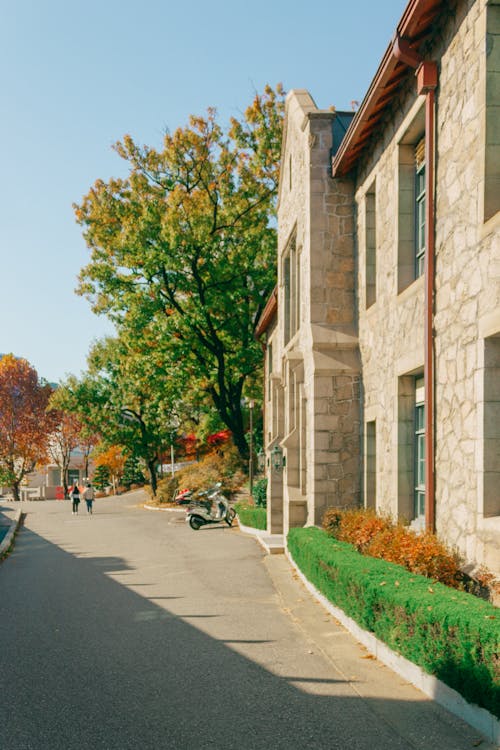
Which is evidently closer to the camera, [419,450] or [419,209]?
[419,450]

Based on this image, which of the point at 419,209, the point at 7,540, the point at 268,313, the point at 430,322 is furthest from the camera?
the point at 268,313

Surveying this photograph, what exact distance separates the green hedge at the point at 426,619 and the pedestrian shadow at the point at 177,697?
1.18 ft

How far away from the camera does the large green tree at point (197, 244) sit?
2933 cm

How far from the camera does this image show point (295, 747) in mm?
4957

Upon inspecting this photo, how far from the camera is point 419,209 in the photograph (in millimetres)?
10859

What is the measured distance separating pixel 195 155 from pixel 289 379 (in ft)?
56.9

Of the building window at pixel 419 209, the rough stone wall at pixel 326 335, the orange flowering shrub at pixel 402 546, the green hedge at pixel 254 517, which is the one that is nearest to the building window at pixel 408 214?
the building window at pixel 419 209

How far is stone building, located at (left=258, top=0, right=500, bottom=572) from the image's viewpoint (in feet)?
25.2

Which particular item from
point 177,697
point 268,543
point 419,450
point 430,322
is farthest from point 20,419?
point 177,697

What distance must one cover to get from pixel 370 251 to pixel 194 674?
8838 millimetres

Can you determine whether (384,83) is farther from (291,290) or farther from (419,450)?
(291,290)

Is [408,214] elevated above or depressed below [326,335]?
above

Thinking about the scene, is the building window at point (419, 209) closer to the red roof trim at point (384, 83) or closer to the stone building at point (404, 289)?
the stone building at point (404, 289)

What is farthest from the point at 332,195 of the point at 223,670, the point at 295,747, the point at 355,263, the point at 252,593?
the point at 295,747
